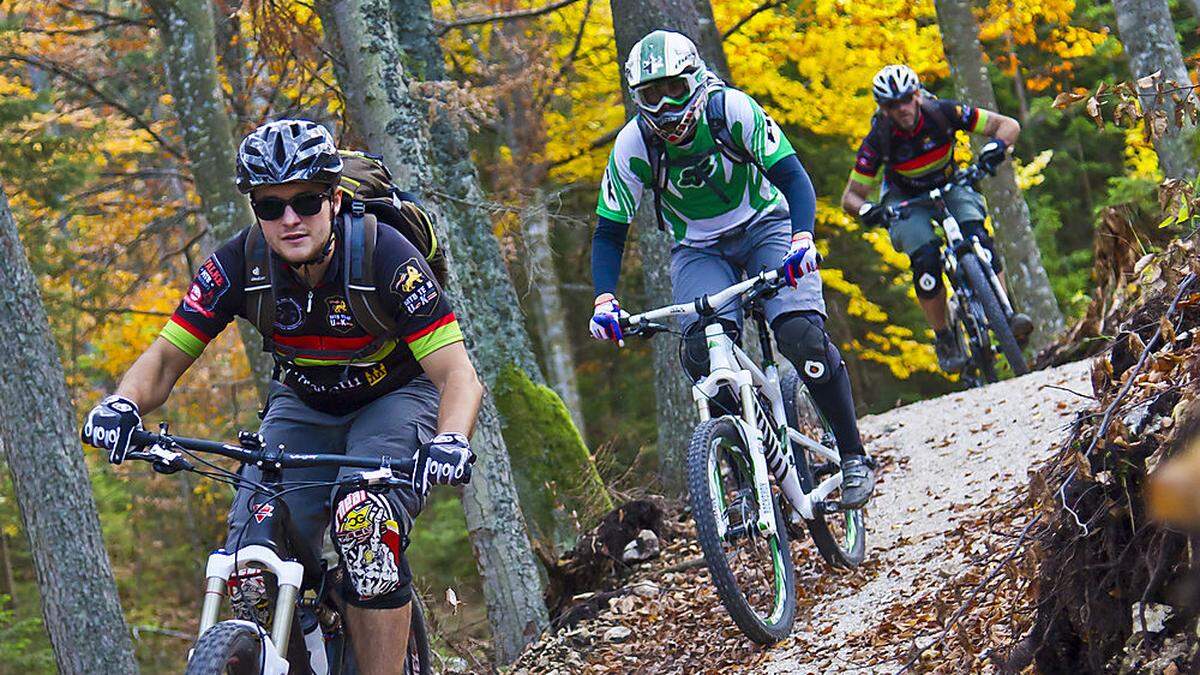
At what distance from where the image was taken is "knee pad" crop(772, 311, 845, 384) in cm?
618

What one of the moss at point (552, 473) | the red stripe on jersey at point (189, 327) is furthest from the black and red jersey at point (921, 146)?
the red stripe on jersey at point (189, 327)

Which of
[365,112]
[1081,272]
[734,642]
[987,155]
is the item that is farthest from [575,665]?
[1081,272]

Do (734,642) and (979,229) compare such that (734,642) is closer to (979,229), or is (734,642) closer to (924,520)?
(924,520)

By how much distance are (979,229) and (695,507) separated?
224 inches

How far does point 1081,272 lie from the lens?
21.5 metres

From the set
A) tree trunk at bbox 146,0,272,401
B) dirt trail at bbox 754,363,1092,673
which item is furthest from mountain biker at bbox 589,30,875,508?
tree trunk at bbox 146,0,272,401

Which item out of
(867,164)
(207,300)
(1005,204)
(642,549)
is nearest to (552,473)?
(642,549)

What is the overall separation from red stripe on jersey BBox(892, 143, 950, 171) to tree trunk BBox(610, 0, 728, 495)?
1.84m

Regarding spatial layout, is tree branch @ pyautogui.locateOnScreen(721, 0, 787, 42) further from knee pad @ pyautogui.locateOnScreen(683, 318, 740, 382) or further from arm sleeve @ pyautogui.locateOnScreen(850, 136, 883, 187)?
knee pad @ pyautogui.locateOnScreen(683, 318, 740, 382)

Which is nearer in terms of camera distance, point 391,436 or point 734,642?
point 391,436

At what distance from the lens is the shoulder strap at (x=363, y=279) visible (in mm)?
4523

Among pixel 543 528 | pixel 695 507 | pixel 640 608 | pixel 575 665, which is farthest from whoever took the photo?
pixel 543 528

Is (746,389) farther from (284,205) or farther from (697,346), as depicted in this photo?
(284,205)

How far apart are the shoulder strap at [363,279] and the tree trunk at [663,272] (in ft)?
15.0
